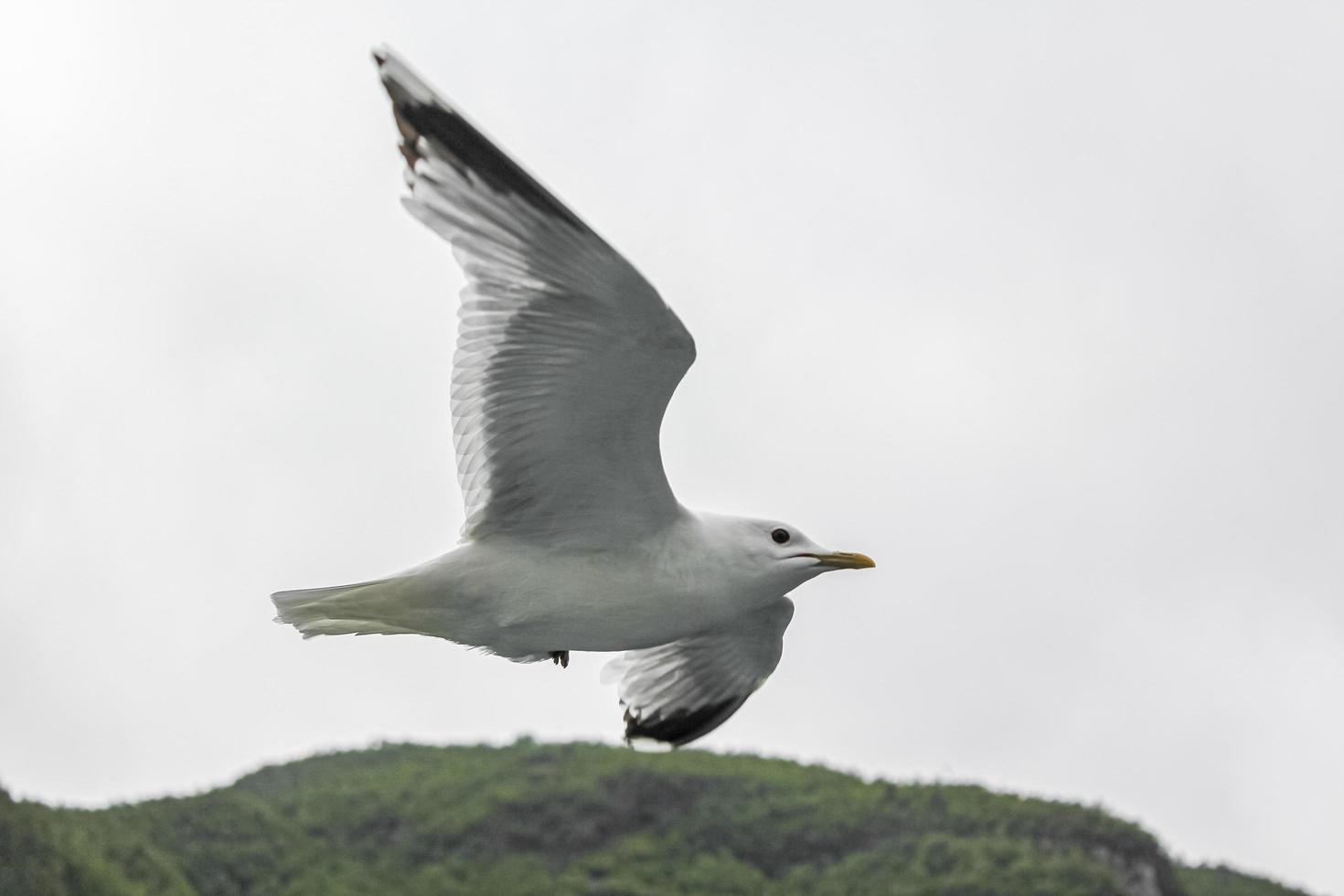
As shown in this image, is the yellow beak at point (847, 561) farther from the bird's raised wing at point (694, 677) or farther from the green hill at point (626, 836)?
the green hill at point (626, 836)

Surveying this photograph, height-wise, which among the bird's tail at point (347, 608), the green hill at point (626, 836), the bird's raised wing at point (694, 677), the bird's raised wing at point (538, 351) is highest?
the green hill at point (626, 836)

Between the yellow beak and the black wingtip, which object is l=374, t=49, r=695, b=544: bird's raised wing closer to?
the yellow beak

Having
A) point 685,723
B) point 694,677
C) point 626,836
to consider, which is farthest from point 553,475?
point 626,836

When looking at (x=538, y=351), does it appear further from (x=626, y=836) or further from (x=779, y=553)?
(x=626, y=836)

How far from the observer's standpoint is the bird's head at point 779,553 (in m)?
9.90

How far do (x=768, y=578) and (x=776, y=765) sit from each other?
5063 cm

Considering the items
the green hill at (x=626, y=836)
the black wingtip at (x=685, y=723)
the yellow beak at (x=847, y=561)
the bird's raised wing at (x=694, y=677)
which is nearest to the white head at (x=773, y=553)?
the yellow beak at (x=847, y=561)

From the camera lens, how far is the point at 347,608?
9719 millimetres

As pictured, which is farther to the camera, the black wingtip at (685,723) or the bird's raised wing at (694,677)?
the black wingtip at (685,723)

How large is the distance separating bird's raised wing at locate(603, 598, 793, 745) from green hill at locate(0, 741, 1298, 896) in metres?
39.9

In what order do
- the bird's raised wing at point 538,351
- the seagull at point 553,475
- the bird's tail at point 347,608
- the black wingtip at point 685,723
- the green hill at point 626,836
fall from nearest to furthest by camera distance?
the bird's raised wing at point 538,351, the seagull at point 553,475, the bird's tail at point 347,608, the black wingtip at point 685,723, the green hill at point 626,836

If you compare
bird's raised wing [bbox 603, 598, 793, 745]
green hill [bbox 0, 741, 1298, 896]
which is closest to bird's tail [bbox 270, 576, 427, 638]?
bird's raised wing [bbox 603, 598, 793, 745]

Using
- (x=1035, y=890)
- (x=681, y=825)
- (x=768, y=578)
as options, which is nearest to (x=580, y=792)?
(x=681, y=825)

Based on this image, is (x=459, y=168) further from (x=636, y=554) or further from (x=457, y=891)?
(x=457, y=891)
